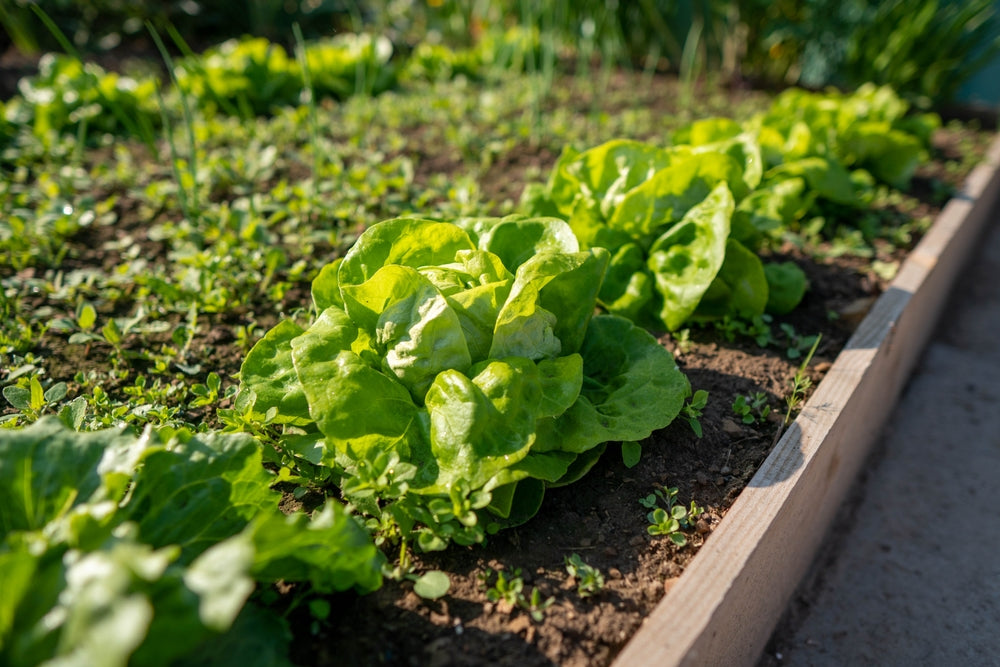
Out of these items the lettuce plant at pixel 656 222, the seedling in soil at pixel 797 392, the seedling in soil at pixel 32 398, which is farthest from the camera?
the lettuce plant at pixel 656 222

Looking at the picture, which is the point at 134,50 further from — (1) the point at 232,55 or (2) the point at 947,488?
(2) the point at 947,488

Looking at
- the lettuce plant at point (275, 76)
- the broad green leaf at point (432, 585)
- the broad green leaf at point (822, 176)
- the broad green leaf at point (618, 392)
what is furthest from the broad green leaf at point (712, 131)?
the broad green leaf at point (432, 585)

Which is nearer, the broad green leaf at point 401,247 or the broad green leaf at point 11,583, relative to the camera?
the broad green leaf at point 11,583

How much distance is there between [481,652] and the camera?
1458 millimetres

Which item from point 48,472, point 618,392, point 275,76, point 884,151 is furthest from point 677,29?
point 48,472

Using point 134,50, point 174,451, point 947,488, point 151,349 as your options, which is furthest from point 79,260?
point 134,50

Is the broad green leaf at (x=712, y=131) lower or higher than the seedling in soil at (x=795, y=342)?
higher

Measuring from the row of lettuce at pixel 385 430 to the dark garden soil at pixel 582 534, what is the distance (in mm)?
84

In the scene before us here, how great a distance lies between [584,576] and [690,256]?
1159mm

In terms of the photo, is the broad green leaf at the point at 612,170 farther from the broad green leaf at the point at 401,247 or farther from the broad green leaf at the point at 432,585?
the broad green leaf at the point at 432,585

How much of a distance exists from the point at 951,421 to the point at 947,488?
468 millimetres

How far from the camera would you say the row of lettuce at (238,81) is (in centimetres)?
407

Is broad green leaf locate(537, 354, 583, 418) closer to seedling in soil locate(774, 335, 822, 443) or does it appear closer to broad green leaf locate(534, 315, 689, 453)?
broad green leaf locate(534, 315, 689, 453)

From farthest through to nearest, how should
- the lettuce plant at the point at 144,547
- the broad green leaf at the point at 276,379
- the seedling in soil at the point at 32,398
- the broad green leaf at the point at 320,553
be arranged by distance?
the seedling in soil at the point at 32,398
the broad green leaf at the point at 276,379
the broad green leaf at the point at 320,553
the lettuce plant at the point at 144,547
